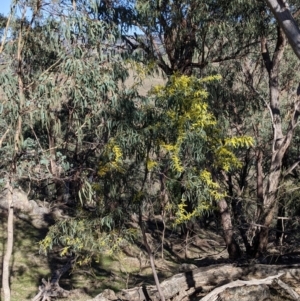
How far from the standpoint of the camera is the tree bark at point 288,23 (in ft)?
15.1

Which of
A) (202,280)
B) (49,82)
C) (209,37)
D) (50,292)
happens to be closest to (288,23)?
(49,82)

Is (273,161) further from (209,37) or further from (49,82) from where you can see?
(49,82)

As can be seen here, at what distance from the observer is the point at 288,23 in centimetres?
467

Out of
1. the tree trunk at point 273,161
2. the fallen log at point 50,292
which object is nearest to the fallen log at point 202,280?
the tree trunk at point 273,161

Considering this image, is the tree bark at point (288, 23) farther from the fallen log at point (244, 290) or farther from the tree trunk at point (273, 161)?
the tree trunk at point (273, 161)

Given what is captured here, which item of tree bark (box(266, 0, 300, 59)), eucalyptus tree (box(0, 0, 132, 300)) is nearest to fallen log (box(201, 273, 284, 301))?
eucalyptus tree (box(0, 0, 132, 300))

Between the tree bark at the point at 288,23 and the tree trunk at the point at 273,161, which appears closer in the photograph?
the tree bark at the point at 288,23

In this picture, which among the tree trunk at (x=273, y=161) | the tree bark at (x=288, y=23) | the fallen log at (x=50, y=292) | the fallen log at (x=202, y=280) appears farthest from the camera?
the tree trunk at (x=273, y=161)

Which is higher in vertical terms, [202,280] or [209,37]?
[209,37]

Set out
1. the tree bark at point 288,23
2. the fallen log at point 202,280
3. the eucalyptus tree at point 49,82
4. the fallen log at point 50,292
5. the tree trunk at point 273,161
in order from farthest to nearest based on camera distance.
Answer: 1. the tree trunk at point 273,161
2. the fallen log at point 50,292
3. the fallen log at point 202,280
4. the eucalyptus tree at point 49,82
5. the tree bark at point 288,23

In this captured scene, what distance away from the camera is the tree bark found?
182 inches

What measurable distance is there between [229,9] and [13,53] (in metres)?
4.05

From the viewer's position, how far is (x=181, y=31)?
9.20m

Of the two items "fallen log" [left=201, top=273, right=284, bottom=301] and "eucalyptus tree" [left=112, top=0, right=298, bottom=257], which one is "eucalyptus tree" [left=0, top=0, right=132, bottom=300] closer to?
"eucalyptus tree" [left=112, top=0, right=298, bottom=257]
